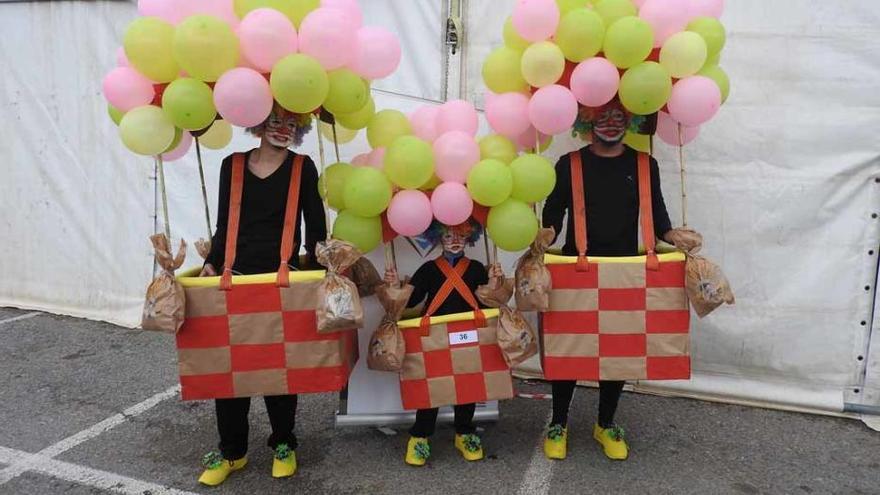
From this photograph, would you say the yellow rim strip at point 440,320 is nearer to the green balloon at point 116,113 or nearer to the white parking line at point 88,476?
the white parking line at point 88,476

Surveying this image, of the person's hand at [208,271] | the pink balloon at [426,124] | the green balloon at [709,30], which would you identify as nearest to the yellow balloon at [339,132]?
the pink balloon at [426,124]

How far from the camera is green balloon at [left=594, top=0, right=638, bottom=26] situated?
2459 millimetres

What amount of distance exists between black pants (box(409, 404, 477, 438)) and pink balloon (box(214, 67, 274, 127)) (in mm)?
1468

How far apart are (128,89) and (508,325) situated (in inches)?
68.4

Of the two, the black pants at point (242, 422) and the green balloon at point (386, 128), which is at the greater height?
the green balloon at point (386, 128)

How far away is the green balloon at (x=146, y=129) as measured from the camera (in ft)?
7.55

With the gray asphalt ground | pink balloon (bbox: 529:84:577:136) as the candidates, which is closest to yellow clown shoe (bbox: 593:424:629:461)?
the gray asphalt ground

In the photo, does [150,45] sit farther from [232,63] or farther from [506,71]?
[506,71]

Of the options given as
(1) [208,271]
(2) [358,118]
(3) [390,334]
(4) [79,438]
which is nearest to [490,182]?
(2) [358,118]

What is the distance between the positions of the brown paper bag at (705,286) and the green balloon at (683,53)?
0.77 m

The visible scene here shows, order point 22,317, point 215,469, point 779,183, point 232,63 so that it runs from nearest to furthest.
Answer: point 232,63, point 215,469, point 779,183, point 22,317

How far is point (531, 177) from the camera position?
2.51m

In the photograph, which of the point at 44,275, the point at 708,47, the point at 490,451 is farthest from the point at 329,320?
the point at 44,275

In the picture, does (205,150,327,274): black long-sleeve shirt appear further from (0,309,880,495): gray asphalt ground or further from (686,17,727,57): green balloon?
(686,17,727,57): green balloon
